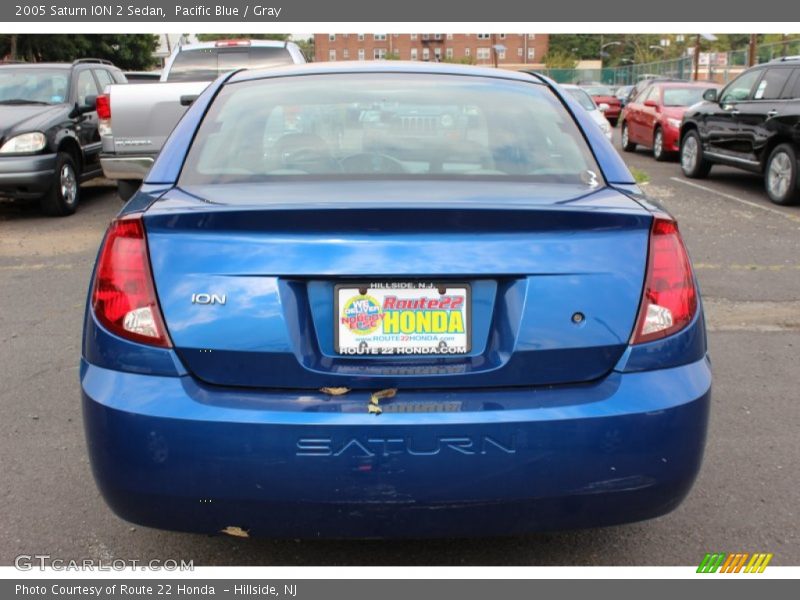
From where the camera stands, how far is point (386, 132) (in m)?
3.17

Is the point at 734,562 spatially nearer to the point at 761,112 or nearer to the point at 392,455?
the point at 392,455

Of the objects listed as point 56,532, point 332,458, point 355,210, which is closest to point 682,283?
point 355,210

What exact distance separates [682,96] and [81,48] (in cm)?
2888

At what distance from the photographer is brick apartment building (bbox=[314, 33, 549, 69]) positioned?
326ft

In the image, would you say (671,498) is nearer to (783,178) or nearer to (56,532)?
(56,532)

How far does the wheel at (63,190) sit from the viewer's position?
9859mm

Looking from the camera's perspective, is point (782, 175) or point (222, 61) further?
point (222, 61)

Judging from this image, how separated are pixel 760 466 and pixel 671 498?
4.52 ft

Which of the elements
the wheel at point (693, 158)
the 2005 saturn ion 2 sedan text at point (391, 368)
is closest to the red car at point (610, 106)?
the wheel at point (693, 158)

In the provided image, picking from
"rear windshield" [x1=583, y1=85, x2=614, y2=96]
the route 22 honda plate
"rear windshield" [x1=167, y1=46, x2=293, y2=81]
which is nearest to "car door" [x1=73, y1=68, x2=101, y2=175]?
"rear windshield" [x1=167, y1=46, x2=293, y2=81]

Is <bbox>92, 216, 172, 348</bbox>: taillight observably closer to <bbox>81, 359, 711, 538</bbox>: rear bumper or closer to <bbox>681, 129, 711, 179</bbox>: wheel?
<bbox>81, 359, 711, 538</bbox>: rear bumper

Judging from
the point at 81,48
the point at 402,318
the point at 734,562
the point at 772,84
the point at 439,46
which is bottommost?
the point at 734,562

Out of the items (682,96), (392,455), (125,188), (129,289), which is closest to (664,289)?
(392,455)

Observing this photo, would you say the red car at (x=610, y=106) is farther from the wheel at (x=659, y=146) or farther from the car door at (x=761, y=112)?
the car door at (x=761, y=112)
